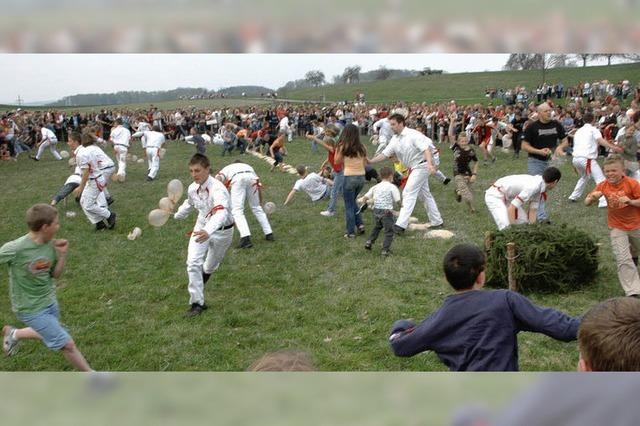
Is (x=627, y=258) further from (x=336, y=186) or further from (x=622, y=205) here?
(x=336, y=186)

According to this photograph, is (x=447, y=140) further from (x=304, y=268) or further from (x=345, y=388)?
(x=345, y=388)

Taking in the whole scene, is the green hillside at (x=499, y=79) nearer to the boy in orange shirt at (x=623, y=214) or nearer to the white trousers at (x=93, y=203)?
the boy in orange shirt at (x=623, y=214)

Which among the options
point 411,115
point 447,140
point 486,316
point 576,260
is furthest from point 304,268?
point 447,140

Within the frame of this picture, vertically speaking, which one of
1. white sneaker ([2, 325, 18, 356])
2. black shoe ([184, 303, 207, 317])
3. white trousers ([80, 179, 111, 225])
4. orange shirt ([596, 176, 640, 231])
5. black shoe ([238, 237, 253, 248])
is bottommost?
black shoe ([184, 303, 207, 317])

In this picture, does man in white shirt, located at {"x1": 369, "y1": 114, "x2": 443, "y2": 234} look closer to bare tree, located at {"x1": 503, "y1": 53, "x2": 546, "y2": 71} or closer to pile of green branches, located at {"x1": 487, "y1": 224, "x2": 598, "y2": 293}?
pile of green branches, located at {"x1": 487, "y1": 224, "x2": 598, "y2": 293}

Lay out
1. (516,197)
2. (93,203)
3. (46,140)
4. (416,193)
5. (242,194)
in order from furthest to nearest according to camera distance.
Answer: (46,140) → (93,203) → (416,193) → (242,194) → (516,197)

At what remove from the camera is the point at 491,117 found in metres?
17.8

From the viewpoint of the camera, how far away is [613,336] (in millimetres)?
1448

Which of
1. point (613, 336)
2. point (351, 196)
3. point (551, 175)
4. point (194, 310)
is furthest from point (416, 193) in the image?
point (613, 336)

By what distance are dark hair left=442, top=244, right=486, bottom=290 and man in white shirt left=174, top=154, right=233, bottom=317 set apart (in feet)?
11.3

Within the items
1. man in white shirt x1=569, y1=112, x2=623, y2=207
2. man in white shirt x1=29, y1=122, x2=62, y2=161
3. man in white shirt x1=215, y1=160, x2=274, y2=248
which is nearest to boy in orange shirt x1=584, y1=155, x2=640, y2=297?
man in white shirt x1=569, y1=112, x2=623, y2=207

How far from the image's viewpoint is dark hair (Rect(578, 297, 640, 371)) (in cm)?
139

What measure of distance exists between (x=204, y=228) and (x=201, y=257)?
1.07ft

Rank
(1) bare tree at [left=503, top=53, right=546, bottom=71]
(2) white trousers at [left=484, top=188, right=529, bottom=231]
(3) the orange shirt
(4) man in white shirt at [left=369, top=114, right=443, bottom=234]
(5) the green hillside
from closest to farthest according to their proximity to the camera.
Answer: (1) bare tree at [left=503, top=53, right=546, bottom=71]
(5) the green hillside
(3) the orange shirt
(2) white trousers at [left=484, top=188, right=529, bottom=231]
(4) man in white shirt at [left=369, top=114, right=443, bottom=234]
